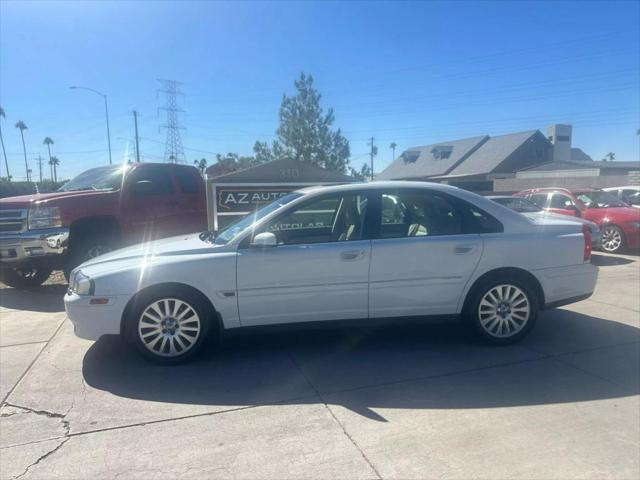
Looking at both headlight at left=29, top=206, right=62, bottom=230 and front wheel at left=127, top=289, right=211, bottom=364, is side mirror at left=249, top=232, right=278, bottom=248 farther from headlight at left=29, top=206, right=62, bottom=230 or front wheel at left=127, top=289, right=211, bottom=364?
headlight at left=29, top=206, right=62, bottom=230

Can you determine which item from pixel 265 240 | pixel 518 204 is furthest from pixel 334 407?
pixel 518 204

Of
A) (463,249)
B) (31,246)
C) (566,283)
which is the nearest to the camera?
Result: (463,249)

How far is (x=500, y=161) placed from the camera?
42.8 metres

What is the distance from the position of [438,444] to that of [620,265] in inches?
326

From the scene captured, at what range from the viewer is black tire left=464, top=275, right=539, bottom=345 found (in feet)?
15.1

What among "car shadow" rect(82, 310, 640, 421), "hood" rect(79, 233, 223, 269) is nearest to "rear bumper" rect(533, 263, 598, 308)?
"car shadow" rect(82, 310, 640, 421)

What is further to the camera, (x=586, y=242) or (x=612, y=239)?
(x=612, y=239)

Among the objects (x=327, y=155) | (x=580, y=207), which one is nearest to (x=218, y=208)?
(x=580, y=207)

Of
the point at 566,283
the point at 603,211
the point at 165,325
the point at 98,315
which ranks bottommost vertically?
the point at 165,325

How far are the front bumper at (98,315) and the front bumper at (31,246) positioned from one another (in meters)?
3.26

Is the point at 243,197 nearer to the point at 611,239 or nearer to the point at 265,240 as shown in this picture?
the point at 265,240

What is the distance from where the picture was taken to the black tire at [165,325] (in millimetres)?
4184

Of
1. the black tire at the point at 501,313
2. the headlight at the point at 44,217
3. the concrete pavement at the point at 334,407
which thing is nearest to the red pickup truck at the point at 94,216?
the headlight at the point at 44,217

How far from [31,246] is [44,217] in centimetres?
45
